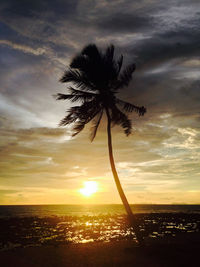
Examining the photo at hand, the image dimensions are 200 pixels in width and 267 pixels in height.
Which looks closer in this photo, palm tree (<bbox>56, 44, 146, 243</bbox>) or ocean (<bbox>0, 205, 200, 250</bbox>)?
palm tree (<bbox>56, 44, 146, 243</bbox>)

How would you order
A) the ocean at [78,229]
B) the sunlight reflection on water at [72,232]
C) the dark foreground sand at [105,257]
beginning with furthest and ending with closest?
the ocean at [78,229] < the sunlight reflection on water at [72,232] < the dark foreground sand at [105,257]

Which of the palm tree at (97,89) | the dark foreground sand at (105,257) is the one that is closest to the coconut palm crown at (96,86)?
the palm tree at (97,89)

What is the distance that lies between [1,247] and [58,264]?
967 cm

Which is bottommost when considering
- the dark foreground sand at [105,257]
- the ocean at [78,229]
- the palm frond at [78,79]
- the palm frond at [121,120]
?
the ocean at [78,229]

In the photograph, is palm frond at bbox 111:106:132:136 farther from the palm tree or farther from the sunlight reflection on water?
the sunlight reflection on water

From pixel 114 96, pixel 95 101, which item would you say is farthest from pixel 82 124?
pixel 114 96

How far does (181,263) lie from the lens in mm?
10891

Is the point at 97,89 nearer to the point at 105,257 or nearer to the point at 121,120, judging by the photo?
the point at 121,120

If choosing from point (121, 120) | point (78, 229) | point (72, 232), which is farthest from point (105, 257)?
point (78, 229)

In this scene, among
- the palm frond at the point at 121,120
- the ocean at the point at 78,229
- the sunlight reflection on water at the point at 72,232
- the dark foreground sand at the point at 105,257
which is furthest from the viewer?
the ocean at the point at 78,229

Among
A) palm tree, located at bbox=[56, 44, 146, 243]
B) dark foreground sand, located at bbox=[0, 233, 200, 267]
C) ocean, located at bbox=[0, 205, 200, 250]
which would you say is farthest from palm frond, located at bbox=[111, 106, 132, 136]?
ocean, located at bbox=[0, 205, 200, 250]

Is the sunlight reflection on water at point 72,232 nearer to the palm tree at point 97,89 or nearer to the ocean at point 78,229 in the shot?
the ocean at point 78,229

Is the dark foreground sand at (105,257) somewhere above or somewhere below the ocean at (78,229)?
above

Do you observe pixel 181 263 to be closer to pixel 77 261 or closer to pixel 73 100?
pixel 77 261
